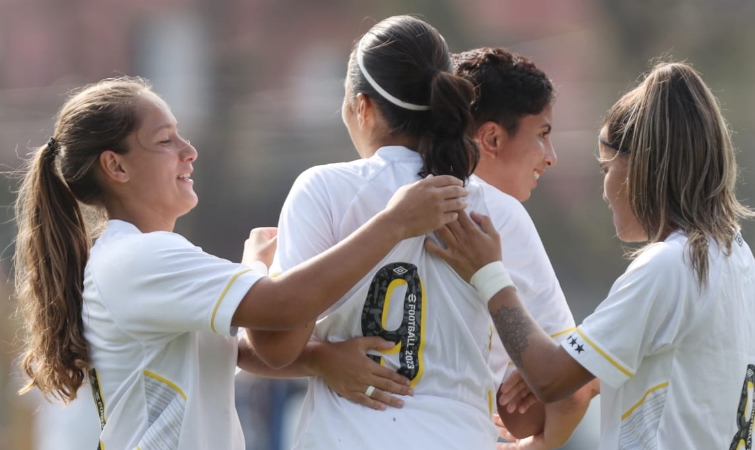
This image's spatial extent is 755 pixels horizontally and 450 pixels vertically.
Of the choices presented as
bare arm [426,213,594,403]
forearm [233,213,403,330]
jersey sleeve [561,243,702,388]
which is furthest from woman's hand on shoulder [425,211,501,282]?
jersey sleeve [561,243,702,388]

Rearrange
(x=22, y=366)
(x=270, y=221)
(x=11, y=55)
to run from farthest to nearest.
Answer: (x=11, y=55) < (x=270, y=221) < (x=22, y=366)

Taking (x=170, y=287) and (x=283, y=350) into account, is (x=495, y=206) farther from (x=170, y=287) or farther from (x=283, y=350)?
(x=170, y=287)

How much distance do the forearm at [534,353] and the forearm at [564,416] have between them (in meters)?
0.28

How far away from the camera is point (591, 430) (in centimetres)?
385

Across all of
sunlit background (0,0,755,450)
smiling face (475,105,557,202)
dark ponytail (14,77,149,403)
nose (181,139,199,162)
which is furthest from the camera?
sunlit background (0,0,755,450)

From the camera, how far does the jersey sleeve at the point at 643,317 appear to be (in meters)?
1.69

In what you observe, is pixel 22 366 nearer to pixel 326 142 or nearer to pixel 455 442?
pixel 455 442

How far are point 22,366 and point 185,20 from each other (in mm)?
2995

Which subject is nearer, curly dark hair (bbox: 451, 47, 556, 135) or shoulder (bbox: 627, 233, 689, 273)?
shoulder (bbox: 627, 233, 689, 273)

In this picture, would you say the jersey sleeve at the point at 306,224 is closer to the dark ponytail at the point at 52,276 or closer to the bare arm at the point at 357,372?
the bare arm at the point at 357,372

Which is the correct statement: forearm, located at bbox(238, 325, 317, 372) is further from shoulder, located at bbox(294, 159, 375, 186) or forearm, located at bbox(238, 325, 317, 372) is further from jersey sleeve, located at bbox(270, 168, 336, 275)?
shoulder, located at bbox(294, 159, 375, 186)

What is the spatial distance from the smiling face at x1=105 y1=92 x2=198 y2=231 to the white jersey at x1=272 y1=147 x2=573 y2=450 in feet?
0.95

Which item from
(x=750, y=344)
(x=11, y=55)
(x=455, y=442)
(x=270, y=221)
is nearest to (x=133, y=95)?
(x=455, y=442)

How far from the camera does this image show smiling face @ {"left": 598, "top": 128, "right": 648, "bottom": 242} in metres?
1.90
